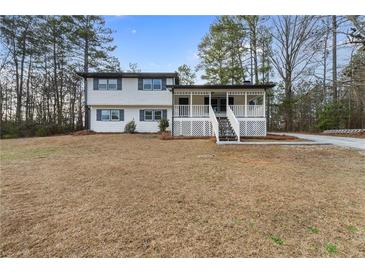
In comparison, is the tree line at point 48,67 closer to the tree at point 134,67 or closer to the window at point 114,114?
the tree at point 134,67

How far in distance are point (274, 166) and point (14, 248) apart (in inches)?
233

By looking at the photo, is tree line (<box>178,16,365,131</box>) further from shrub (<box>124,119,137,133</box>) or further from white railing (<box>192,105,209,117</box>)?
shrub (<box>124,119,137,133</box>)

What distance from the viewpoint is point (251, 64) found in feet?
86.3

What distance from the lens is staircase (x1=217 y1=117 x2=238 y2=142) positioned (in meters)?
12.5

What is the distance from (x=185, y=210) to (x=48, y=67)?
24.1m

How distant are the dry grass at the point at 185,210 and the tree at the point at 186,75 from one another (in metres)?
22.7

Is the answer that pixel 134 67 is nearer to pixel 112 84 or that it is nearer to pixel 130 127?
pixel 112 84

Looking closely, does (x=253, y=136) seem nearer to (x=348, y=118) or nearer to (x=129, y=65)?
(x=348, y=118)

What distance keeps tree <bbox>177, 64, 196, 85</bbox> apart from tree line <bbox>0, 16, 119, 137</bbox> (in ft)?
24.3

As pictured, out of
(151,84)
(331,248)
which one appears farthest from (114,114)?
(331,248)

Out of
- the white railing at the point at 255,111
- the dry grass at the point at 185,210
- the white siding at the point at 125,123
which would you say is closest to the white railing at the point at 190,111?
the white railing at the point at 255,111

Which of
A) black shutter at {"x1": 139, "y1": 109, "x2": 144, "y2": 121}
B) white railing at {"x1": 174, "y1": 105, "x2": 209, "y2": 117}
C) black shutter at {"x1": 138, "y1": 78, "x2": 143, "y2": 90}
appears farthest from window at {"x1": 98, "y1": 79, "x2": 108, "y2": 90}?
white railing at {"x1": 174, "y1": 105, "x2": 209, "y2": 117}

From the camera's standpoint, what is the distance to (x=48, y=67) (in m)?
23.1

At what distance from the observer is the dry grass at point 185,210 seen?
288cm
